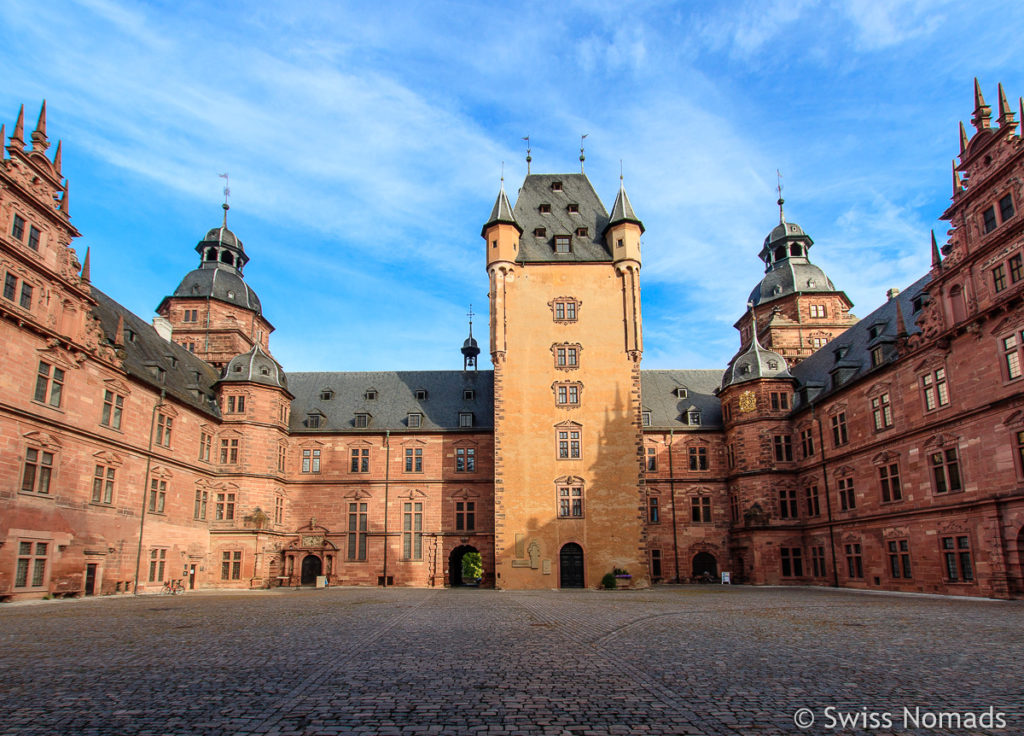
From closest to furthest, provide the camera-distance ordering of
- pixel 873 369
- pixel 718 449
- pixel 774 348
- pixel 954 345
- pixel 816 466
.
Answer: pixel 954 345
pixel 873 369
pixel 816 466
pixel 718 449
pixel 774 348

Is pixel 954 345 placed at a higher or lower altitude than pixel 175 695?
higher

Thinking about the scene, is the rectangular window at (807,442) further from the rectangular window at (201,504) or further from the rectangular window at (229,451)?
the rectangular window at (201,504)

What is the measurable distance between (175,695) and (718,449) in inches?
1678

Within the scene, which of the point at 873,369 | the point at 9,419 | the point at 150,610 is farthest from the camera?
the point at 873,369

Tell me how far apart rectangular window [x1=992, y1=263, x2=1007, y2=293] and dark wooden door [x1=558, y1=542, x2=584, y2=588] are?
76.5ft

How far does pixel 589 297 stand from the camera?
43562 millimetres

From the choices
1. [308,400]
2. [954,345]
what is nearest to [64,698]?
[954,345]

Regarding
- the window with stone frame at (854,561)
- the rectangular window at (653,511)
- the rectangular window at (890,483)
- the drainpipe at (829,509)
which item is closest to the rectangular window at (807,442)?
the drainpipe at (829,509)

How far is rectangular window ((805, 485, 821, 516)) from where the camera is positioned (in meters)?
39.7

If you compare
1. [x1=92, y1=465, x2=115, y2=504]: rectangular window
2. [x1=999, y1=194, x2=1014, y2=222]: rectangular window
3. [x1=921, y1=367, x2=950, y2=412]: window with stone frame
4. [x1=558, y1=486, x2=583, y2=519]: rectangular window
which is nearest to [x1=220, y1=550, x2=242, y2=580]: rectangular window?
[x1=92, y1=465, x2=115, y2=504]: rectangular window

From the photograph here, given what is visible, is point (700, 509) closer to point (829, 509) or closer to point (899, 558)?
point (829, 509)

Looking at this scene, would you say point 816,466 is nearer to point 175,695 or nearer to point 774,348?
point 774,348

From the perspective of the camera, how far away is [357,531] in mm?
44531

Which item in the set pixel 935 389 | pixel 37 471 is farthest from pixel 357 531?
pixel 935 389
